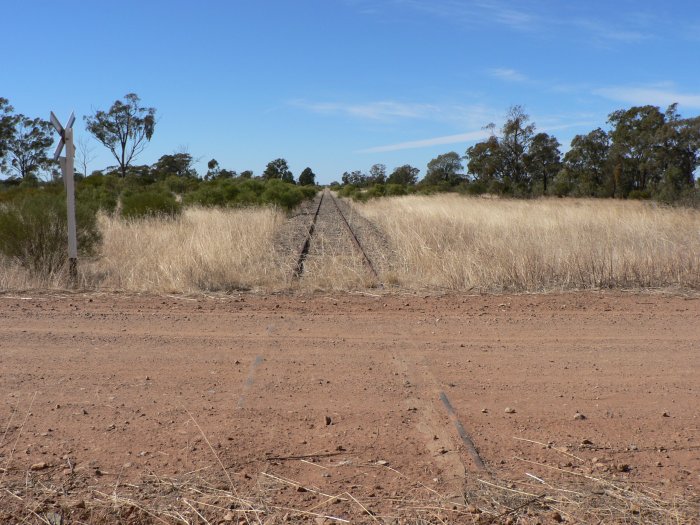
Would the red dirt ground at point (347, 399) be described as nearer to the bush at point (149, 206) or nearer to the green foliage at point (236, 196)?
the bush at point (149, 206)

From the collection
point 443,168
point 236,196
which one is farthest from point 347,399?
point 443,168

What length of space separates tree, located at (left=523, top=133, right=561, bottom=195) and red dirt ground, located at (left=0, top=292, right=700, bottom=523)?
5228 centimetres

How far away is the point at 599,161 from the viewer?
5509cm

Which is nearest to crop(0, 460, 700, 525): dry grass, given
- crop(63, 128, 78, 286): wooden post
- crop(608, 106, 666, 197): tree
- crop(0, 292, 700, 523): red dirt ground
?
crop(0, 292, 700, 523): red dirt ground

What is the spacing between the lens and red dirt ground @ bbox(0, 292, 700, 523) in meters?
4.14

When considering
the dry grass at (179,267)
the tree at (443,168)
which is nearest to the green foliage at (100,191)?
the dry grass at (179,267)

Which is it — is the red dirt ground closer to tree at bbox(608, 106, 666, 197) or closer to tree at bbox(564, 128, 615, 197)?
tree at bbox(608, 106, 666, 197)

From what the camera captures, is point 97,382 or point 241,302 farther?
point 241,302

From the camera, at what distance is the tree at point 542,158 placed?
5856cm

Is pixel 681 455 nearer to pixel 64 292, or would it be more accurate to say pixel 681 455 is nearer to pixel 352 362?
pixel 352 362

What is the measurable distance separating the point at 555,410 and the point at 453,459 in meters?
1.14

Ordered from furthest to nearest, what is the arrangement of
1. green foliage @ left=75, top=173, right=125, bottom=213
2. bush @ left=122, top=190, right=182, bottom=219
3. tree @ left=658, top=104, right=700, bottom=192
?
tree @ left=658, top=104, right=700, bottom=192 → green foliage @ left=75, top=173, right=125, bottom=213 → bush @ left=122, top=190, right=182, bottom=219

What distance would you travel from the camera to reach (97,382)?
5.57 meters

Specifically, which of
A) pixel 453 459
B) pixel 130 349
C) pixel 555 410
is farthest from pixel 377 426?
pixel 130 349
